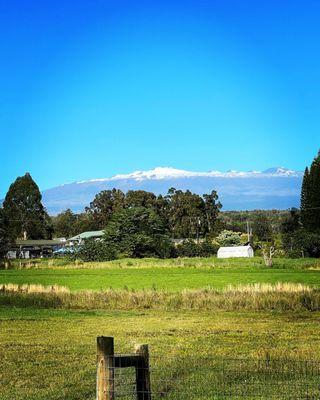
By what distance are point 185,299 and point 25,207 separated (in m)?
98.3

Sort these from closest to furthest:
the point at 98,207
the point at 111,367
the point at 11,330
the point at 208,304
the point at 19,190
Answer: the point at 111,367, the point at 11,330, the point at 208,304, the point at 19,190, the point at 98,207

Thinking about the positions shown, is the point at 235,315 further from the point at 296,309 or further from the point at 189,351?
the point at 189,351

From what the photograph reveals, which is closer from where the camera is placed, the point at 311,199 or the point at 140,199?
the point at 311,199

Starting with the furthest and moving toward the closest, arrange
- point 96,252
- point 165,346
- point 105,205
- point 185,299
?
point 105,205 < point 96,252 < point 185,299 < point 165,346

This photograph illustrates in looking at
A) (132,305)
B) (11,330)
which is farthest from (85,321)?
(132,305)

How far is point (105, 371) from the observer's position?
721cm

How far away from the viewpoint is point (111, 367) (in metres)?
7.20

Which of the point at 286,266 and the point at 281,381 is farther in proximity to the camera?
the point at 286,266

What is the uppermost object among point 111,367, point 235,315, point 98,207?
point 98,207

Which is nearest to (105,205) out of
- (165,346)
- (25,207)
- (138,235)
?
(25,207)

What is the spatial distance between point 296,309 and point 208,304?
168 inches

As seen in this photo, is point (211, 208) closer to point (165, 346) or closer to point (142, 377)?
point (165, 346)

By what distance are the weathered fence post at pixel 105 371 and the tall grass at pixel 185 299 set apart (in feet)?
72.1

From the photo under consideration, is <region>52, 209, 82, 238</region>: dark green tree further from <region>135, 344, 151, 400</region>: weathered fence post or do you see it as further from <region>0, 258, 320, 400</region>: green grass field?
<region>135, 344, 151, 400</region>: weathered fence post
